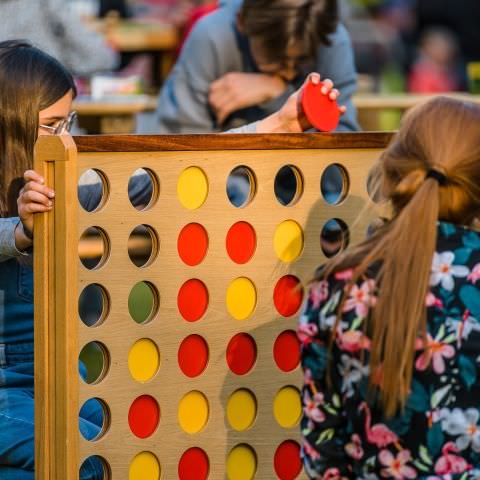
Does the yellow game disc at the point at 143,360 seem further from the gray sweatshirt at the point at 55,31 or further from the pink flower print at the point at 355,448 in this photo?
the gray sweatshirt at the point at 55,31

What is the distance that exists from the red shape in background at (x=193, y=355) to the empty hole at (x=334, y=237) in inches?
12.8

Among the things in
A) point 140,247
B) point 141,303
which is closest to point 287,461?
point 141,303

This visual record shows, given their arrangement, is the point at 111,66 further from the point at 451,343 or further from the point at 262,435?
→ the point at 451,343

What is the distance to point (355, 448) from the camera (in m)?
2.02

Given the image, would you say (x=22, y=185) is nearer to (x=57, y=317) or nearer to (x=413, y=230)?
(x=57, y=317)

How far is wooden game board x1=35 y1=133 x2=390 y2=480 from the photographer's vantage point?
7.53 feet

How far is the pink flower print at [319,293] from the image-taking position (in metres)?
2.01

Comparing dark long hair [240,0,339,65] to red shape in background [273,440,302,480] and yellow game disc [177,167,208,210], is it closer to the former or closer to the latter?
yellow game disc [177,167,208,210]

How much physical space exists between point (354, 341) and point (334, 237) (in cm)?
67

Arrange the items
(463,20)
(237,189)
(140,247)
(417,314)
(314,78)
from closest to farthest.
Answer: (417,314) < (314,78) < (237,189) < (140,247) < (463,20)

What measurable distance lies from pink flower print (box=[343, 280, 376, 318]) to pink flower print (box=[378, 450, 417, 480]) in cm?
23

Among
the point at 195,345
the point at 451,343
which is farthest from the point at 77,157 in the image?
the point at 451,343

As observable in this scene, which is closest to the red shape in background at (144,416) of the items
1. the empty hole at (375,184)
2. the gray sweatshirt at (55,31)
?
the empty hole at (375,184)

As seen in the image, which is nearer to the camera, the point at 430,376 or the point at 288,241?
the point at 430,376
